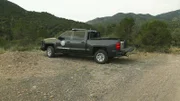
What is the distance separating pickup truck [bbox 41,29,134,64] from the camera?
35.4 ft

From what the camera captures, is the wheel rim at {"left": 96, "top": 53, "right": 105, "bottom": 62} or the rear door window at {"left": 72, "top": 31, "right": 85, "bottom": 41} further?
the rear door window at {"left": 72, "top": 31, "right": 85, "bottom": 41}

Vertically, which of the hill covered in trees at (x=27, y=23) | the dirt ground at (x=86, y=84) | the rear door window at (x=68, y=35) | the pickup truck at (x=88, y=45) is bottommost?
the dirt ground at (x=86, y=84)

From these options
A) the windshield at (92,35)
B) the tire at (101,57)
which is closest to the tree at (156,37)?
the windshield at (92,35)

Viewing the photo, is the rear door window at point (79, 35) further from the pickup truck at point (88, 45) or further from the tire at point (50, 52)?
the tire at point (50, 52)

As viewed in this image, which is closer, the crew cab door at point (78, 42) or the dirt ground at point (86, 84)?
the dirt ground at point (86, 84)

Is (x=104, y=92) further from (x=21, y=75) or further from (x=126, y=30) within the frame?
(x=126, y=30)

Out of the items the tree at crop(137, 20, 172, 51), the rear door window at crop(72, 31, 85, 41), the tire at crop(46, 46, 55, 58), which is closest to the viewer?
the rear door window at crop(72, 31, 85, 41)

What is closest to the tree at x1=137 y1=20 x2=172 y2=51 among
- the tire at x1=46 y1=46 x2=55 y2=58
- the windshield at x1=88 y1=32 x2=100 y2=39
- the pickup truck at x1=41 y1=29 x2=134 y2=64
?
the pickup truck at x1=41 y1=29 x2=134 y2=64

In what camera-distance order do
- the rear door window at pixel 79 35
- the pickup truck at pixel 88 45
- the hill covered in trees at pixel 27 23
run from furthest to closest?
the hill covered in trees at pixel 27 23 → the rear door window at pixel 79 35 → the pickup truck at pixel 88 45

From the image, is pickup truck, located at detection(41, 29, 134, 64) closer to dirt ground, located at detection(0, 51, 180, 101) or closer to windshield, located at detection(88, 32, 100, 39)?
windshield, located at detection(88, 32, 100, 39)

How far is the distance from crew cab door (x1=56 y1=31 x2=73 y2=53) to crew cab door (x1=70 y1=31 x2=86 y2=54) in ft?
0.83

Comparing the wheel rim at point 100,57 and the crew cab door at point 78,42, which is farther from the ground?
the crew cab door at point 78,42

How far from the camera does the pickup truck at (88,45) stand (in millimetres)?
10797

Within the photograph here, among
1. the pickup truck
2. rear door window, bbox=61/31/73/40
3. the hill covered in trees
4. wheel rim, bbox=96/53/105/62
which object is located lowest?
wheel rim, bbox=96/53/105/62
